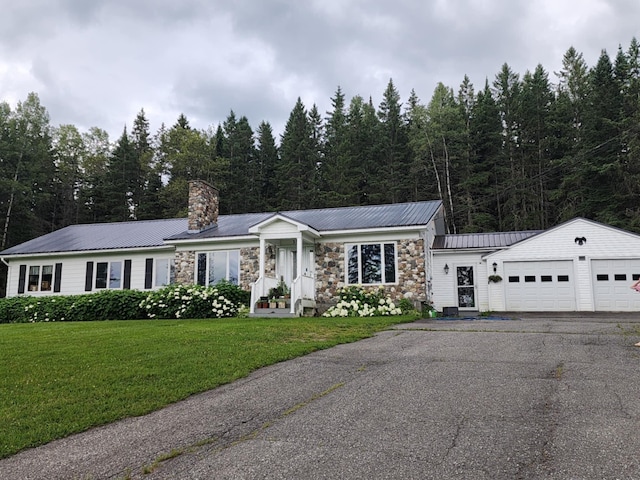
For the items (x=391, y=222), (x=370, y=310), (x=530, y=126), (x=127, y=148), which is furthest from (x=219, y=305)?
(x=127, y=148)

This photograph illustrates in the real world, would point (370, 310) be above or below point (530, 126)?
below

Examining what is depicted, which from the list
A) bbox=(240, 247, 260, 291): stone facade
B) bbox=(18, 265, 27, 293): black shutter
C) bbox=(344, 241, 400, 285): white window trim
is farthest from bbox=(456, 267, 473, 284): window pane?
bbox=(18, 265, 27, 293): black shutter

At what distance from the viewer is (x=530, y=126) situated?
102ft

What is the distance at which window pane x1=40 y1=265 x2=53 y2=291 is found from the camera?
20.2 meters

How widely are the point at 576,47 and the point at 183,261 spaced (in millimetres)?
31758

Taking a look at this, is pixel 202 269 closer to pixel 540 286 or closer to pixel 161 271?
pixel 161 271

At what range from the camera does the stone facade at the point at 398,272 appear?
15477mm

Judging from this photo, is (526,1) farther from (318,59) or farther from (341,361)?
(341,361)

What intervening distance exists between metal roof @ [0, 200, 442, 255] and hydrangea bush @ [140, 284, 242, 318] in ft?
8.59

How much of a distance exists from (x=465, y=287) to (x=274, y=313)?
7.46m

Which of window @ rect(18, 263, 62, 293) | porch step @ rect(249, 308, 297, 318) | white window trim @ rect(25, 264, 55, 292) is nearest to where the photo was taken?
porch step @ rect(249, 308, 297, 318)

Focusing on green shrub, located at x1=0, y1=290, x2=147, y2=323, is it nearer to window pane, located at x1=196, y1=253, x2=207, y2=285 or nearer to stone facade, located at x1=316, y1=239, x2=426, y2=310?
window pane, located at x1=196, y1=253, x2=207, y2=285

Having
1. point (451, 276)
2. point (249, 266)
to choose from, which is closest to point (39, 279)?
point (249, 266)

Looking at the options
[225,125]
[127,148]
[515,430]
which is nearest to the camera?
[515,430]
